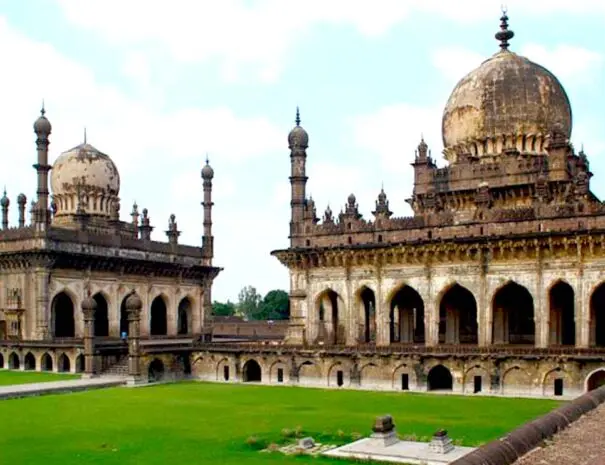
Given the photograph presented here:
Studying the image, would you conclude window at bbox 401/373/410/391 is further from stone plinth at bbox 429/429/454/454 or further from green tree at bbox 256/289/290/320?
green tree at bbox 256/289/290/320

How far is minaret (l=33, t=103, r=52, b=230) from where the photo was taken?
29703 millimetres

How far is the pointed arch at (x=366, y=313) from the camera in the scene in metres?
25.9

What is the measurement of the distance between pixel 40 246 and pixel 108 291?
3.88 metres

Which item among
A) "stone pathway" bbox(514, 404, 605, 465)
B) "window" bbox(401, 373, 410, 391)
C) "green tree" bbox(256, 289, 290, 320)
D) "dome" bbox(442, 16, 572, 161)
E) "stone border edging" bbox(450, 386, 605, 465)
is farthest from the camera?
"green tree" bbox(256, 289, 290, 320)

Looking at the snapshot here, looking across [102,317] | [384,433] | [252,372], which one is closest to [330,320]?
[252,372]

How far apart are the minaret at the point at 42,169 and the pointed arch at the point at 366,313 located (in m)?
11.7

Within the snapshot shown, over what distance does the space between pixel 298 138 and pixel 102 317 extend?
1221cm

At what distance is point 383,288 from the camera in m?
24.9

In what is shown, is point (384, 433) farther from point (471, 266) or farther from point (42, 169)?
point (42, 169)

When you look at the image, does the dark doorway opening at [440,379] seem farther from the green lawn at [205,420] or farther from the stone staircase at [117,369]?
the stone staircase at [117,369]

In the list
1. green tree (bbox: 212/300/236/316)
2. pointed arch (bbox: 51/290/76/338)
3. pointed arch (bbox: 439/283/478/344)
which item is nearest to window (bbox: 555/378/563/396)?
pointed arch (bbox: 439/283/478/344)

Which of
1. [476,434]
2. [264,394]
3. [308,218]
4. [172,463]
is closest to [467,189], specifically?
[308,218]

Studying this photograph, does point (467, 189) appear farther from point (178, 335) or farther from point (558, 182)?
point (178, 335)

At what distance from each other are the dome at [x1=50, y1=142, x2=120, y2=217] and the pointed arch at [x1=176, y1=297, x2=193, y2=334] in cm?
520
